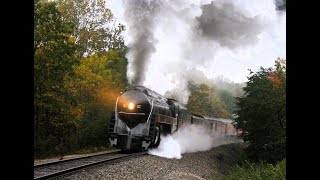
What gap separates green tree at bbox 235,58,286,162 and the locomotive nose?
9.16 m

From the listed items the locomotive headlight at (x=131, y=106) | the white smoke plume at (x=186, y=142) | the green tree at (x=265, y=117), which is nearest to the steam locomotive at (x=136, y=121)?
the locomotive headlight at (x=131, y=106)

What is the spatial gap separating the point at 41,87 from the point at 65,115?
2912 millimetres

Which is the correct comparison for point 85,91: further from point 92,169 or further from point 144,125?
point 92,169

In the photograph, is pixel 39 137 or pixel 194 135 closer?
pixel 39 137

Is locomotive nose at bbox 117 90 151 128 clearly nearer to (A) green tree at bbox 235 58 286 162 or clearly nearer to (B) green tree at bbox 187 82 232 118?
(A) green tree at bbox 235 58 286 162

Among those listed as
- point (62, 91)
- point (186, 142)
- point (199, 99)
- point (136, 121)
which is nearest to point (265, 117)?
point (186, 142)

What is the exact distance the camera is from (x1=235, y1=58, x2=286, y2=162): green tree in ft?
81.3

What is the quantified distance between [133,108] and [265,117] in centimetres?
1236

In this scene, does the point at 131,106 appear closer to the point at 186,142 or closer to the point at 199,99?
the point at 186,142

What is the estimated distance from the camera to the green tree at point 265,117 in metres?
24.8

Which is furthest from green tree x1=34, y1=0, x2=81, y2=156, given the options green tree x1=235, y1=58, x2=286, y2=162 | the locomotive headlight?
green tree x1=235, y1=58, x2=286, y2=162

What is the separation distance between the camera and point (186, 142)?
2738 cm
